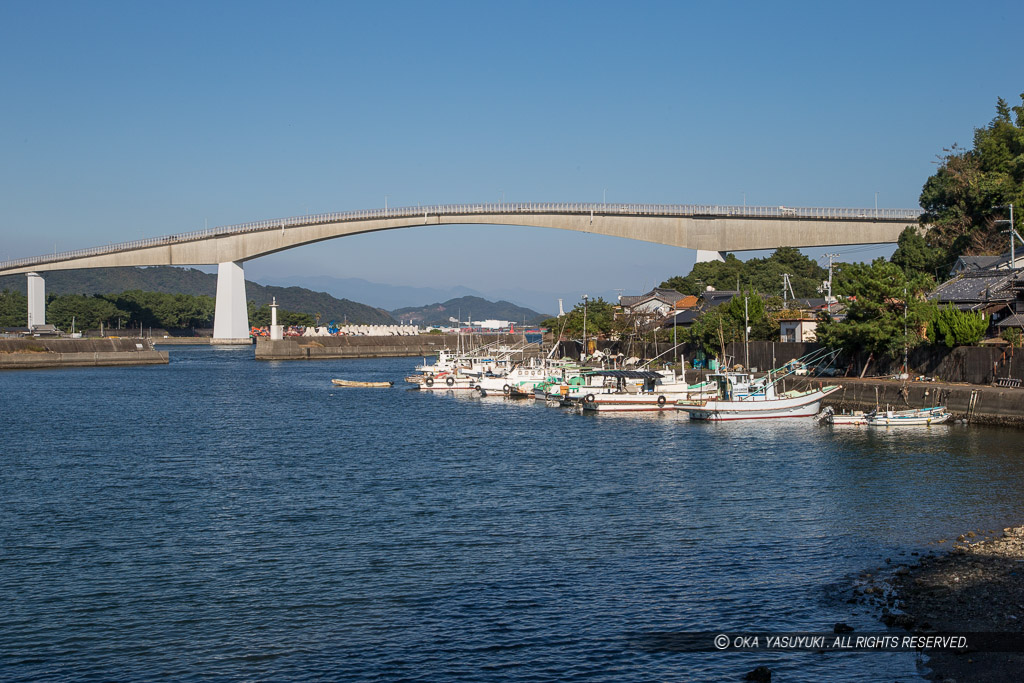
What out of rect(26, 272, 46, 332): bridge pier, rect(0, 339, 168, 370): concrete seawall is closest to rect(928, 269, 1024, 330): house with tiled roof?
rect(0, 339, 168, 370): concrete seawall

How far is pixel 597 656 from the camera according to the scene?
12.3 meters

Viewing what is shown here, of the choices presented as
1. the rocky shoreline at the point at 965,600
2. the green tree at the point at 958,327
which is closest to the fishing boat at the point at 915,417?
the green tree at the point at 958,327

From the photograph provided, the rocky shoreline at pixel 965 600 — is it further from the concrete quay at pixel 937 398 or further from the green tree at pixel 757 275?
the green tree at pixel 757 275

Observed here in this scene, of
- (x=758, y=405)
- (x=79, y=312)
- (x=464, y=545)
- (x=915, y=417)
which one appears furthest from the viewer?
(x=79, y=312)

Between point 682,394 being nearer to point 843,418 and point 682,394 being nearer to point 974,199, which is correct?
point 843,418

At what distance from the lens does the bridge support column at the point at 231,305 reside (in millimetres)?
108562

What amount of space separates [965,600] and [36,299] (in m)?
129

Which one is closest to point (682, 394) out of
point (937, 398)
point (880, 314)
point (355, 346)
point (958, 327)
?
point (880, 314)

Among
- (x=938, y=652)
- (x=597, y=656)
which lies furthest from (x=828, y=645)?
(x=597, y=656)

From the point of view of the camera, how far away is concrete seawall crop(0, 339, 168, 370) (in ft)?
288

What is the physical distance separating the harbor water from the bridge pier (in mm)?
93149

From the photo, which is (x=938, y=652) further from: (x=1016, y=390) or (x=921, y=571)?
(x=1016, y=390)

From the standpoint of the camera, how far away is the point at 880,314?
134 feet

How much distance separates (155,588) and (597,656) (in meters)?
7.63
